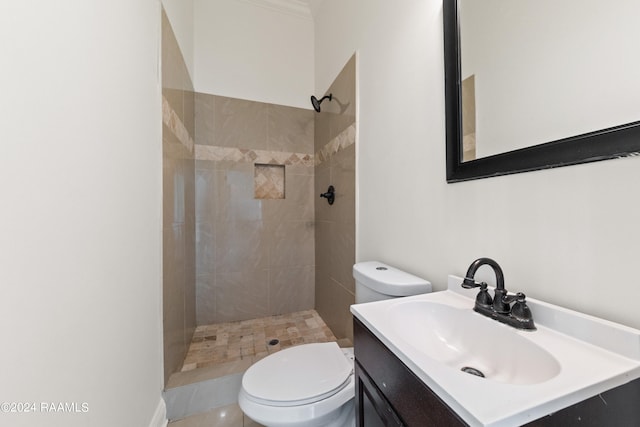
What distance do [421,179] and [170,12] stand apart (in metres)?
1.63

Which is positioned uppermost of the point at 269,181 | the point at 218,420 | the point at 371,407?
the point at 269,181

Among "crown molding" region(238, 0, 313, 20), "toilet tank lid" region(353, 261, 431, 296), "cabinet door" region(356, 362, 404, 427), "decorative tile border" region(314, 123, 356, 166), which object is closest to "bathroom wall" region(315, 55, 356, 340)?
"decorative tile border" region(314, 123, 356, 166)

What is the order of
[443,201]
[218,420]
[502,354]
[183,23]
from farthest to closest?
[183,23] < [218,420] < [443,201] < [502,354]

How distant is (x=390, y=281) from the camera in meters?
0.94

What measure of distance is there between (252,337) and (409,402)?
1635 mm

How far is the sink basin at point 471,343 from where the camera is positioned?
52cm

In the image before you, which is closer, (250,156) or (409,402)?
(409,402)

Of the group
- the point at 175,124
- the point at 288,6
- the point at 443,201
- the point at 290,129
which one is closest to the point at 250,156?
the point at 290,129

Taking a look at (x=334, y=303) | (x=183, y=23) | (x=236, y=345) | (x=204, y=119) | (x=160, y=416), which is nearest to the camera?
(x=160, y=416)

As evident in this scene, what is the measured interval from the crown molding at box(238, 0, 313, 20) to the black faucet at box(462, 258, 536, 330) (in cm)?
258

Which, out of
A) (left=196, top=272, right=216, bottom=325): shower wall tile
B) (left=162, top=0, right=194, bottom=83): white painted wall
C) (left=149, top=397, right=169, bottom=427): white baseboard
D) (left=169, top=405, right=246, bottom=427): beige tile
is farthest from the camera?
(left=196, top=272, right=216, bottom=325): shower wall tile

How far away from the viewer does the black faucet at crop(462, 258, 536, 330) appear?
579 millimetres

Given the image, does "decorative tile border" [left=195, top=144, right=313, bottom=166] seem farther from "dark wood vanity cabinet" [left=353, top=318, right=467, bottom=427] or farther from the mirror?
"dark wood vanity cabinet" [left=353, top=318, right=467, bottom=427]

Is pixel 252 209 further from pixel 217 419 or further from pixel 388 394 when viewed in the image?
pixel 388 394
